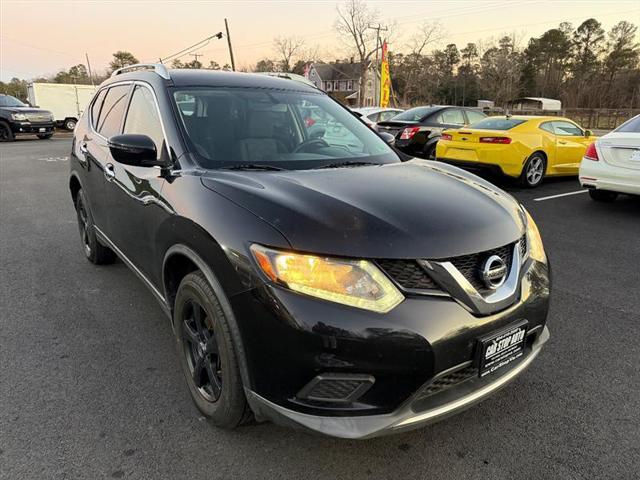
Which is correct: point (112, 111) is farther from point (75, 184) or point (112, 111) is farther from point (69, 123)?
point (69, 123)

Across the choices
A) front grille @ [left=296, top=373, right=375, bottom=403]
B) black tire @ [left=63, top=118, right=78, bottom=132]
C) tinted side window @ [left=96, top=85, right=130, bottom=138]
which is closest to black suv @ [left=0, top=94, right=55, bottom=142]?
black tire @ [left=63, top=118, right=78, bottom=132]

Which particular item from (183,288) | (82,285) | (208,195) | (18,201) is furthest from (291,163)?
(18,201)

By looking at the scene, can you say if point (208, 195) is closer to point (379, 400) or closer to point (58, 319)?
point (379, 400)

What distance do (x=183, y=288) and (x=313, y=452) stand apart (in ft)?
3.26

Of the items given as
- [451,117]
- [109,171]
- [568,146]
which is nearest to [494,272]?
[109,171]

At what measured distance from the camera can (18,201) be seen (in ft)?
25.9

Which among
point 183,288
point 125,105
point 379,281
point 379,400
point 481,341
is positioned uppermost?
point 125,105

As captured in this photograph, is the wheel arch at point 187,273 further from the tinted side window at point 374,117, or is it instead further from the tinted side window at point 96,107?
the tinted side window at point 374,117

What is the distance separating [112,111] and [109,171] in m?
0.64

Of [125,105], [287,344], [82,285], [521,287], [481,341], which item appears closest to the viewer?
[287,344]

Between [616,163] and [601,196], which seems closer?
[616,163]

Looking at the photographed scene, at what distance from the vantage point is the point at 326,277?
69.2 inches

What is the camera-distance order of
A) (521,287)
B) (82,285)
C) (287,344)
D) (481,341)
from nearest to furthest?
(287,344), (481,341), (521,287), (82,285)

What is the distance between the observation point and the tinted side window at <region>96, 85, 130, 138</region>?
3.54 m
